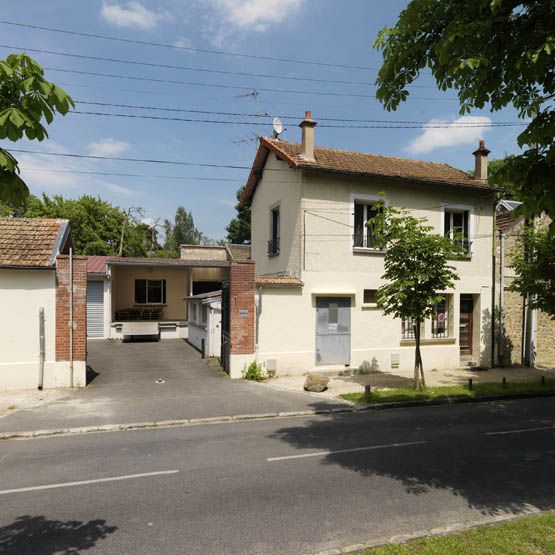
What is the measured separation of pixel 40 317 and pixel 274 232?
9166mm

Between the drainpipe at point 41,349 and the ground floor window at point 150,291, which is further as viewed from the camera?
the ground floor window at point 150,291

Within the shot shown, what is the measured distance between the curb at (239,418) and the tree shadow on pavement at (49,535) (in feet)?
12.3

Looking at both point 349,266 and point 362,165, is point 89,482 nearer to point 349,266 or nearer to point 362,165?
point 349,266

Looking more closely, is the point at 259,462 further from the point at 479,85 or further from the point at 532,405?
the point at 532,405

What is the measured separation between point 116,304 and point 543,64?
83.0 feet

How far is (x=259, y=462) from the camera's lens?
661cm

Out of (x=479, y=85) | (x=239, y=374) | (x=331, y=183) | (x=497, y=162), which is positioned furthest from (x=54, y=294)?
(x=497, y=162)

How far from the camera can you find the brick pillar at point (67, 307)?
11.9 m

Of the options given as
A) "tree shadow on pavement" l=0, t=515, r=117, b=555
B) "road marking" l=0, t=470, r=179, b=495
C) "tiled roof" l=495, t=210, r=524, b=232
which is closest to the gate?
"road marking" l=0, t=470, r=179, b=495

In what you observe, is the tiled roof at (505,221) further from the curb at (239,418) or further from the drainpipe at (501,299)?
the curb at (239,418)

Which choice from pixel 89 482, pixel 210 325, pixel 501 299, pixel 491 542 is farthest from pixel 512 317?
pixel 89 482

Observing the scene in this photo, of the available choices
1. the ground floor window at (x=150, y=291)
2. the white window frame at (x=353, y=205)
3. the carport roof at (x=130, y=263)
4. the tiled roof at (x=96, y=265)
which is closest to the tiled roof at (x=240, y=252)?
the carport roof at (x=130, y=263)

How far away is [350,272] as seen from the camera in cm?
1480

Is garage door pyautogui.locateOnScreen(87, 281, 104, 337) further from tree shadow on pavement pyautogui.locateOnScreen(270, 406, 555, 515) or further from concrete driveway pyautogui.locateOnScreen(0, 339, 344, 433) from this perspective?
tree shadow on pavement pyautogui.locateOnScreen(270, 406, 555, 515)
